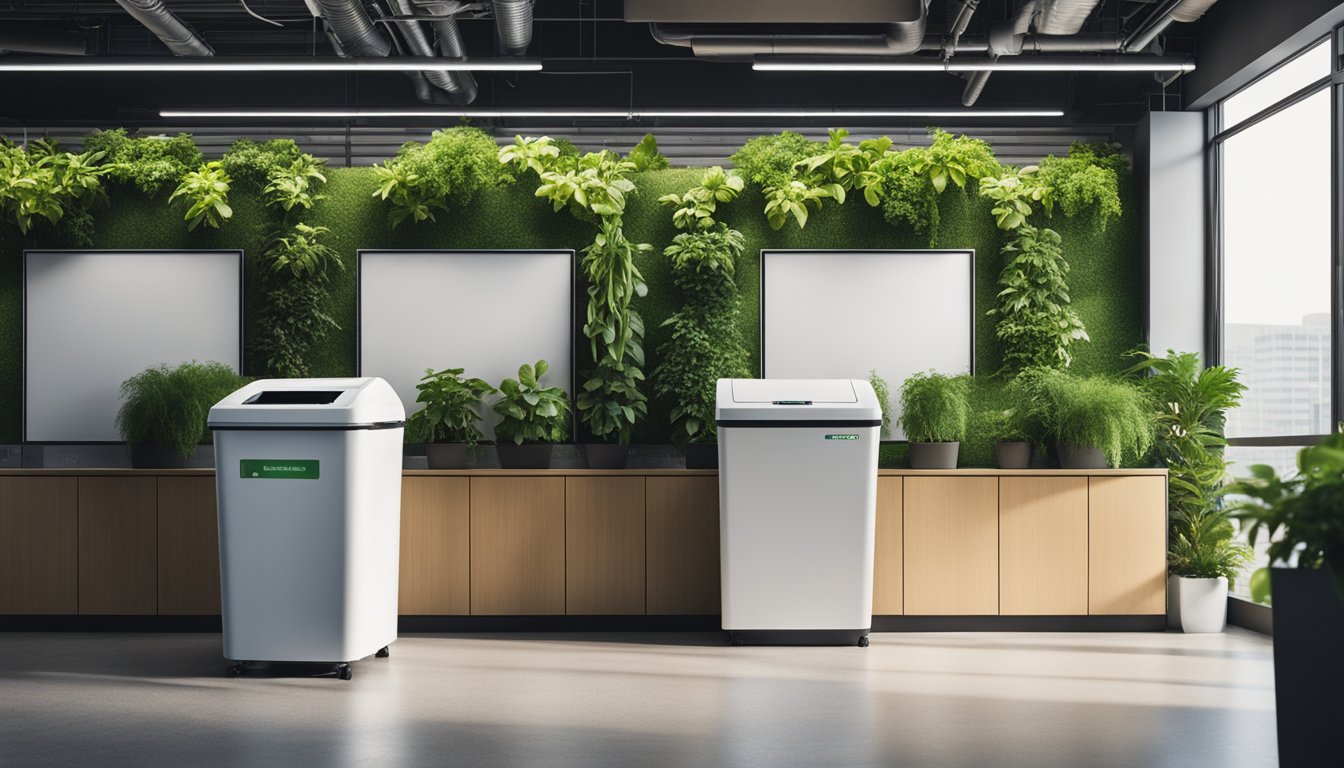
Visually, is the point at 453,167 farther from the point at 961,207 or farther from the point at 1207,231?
the point at 1207,231

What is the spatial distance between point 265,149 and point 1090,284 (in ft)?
15.1

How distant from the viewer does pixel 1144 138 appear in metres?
6.25

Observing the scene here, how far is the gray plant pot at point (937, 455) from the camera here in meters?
5.59

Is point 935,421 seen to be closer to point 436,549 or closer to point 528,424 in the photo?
point 528,424

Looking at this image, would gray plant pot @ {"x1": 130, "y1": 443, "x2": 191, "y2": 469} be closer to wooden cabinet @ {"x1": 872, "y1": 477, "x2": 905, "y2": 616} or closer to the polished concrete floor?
the polished concrete floor

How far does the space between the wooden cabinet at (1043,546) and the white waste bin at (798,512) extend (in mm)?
861

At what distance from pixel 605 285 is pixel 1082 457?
2550 millimetres

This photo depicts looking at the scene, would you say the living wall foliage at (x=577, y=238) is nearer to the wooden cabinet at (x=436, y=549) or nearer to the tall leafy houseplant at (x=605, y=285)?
the tall leafy houseplant at (x=605, y=285)

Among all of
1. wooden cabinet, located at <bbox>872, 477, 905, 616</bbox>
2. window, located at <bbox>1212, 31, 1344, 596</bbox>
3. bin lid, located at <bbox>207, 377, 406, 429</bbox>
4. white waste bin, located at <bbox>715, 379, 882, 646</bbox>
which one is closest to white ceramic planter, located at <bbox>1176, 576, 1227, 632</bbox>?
window, located at <bbox>1212, 31, 1344, 596</bbox>

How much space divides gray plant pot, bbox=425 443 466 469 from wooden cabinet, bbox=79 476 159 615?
139 cm

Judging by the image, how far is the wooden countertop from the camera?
18.1ft

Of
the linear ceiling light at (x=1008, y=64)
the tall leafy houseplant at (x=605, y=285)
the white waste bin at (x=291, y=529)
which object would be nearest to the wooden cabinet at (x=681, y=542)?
the tall leafy houseplant at (x=605, y=285)

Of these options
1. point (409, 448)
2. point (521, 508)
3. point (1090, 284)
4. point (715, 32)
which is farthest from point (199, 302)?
point (1090, 284)

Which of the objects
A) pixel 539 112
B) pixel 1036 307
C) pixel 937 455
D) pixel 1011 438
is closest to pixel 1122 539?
pixel 1011 438
